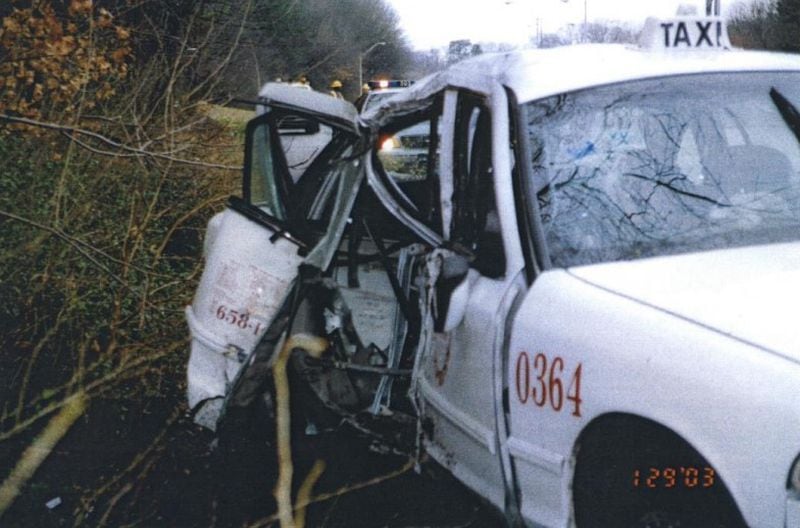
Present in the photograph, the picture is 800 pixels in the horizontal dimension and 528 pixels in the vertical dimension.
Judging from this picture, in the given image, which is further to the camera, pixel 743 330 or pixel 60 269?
pixel 60 269

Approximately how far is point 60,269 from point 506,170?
185 inches

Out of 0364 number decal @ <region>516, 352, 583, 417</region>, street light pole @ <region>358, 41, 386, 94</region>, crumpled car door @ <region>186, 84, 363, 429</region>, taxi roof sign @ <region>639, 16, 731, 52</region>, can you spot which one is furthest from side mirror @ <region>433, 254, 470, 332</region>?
street light pole @ <region>358, 41, 386, 94</region>

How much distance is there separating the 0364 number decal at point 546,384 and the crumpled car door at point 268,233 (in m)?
1.41

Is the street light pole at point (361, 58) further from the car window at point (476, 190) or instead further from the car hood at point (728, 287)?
the car hood at point (728, 287)

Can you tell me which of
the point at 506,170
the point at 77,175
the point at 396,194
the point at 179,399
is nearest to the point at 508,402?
the point at 506,170

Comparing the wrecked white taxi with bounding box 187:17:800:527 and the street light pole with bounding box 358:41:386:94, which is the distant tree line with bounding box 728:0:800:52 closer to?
the street light pole with bounding box 358:41:386:94

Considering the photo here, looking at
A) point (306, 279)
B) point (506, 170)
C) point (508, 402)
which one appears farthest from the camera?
point (306, 279)

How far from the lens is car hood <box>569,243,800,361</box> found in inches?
117

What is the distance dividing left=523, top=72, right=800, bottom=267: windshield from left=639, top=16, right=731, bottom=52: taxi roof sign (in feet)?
1.03

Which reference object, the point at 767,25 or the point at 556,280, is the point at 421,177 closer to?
the point at 556,280

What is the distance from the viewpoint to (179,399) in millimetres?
6836

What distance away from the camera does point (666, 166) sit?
3941 millimetres

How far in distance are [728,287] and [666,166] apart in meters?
0.79

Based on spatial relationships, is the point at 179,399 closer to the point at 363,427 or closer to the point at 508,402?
the point at 363,427
